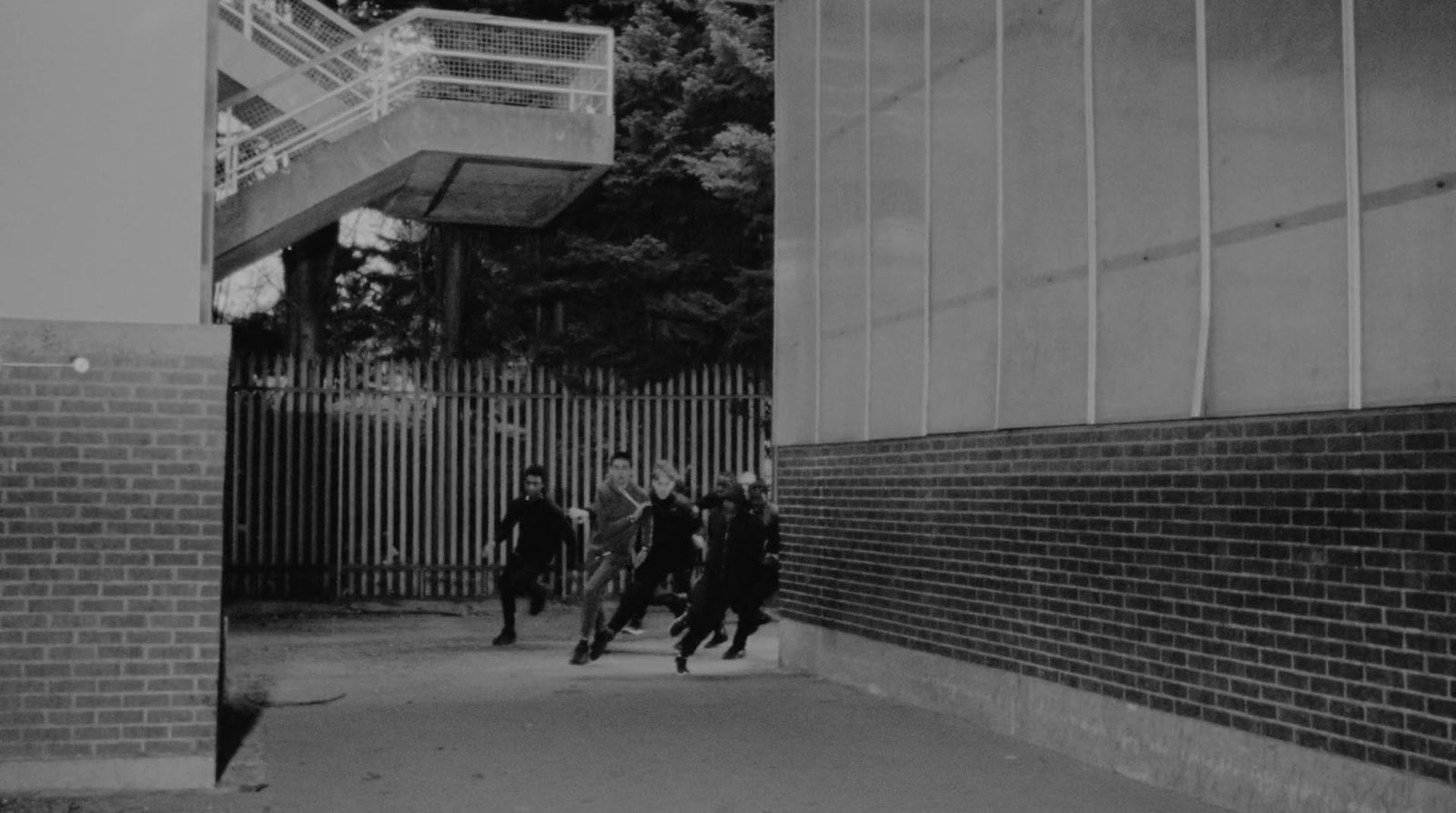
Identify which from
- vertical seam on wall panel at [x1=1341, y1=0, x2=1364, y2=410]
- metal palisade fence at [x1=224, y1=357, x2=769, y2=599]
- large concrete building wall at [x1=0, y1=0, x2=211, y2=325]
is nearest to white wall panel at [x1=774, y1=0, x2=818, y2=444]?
metal palisade fence at [x1=224, y1=357, x2=769, y2=599]

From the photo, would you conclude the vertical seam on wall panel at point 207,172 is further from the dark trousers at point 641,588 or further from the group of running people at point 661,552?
the dark trousers at point 641,588

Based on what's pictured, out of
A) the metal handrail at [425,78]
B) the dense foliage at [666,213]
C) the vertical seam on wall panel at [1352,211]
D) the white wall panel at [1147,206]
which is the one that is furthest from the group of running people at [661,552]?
the dense foliage at [666,213]

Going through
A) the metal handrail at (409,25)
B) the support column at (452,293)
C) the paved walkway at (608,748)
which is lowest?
the paved walkway at (608,748)

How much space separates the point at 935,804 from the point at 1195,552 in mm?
1814

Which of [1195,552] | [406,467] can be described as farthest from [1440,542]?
[406,467]

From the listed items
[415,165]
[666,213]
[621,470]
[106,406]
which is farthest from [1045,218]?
[666,213]

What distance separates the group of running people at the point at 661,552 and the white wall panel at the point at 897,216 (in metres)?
2.20

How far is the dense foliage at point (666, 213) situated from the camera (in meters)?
25.3

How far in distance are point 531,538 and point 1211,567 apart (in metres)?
9.15

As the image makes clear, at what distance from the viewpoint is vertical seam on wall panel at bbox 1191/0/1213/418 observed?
8055 millimetres

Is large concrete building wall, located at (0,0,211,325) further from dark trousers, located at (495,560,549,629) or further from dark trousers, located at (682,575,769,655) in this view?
dark trousers, located at (495,560,549,629)

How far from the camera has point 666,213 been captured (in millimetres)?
27844

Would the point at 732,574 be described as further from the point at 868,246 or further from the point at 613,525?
the point at 868,246

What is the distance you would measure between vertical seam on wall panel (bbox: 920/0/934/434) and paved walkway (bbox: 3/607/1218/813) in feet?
7.06
